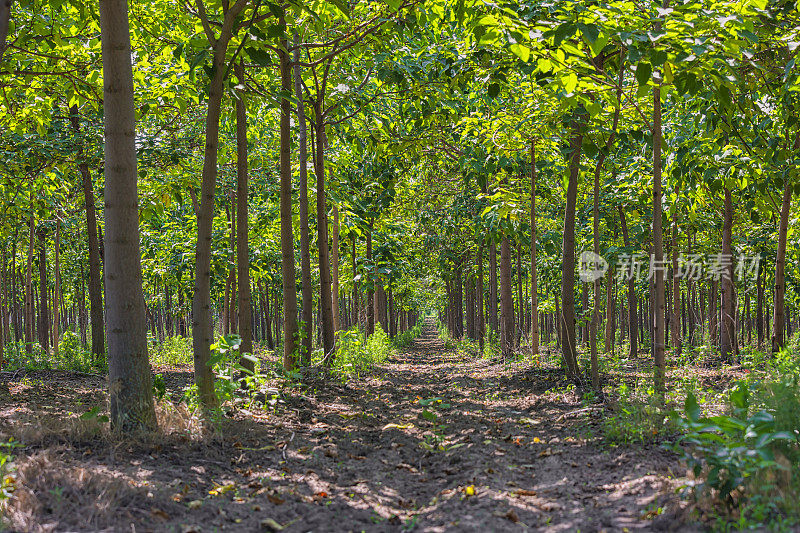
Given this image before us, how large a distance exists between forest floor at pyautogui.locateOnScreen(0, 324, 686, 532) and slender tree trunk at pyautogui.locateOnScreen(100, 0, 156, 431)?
0.31 m

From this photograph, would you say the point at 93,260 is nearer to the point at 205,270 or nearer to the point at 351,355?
the point at 351,355

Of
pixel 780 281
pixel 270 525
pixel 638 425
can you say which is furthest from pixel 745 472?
pixel 780 281

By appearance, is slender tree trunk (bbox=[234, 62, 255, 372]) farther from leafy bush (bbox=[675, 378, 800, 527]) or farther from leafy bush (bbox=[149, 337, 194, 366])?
leafy bush (bbox=[149, 337, 194, 366])

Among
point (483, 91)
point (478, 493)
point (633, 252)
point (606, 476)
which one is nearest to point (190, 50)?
point (478, 493)

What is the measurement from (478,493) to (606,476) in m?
0.89

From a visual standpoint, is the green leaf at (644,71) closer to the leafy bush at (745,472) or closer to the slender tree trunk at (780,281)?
the leafy bush at (745,472)

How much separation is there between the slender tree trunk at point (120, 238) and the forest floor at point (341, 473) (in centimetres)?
31

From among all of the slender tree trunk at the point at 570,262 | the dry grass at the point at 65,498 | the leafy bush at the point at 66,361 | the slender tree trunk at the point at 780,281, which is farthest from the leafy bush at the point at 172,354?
the slender tree trunk at the point at 780,281

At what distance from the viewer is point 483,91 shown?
1019 centimetres

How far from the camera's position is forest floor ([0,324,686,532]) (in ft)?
9.84

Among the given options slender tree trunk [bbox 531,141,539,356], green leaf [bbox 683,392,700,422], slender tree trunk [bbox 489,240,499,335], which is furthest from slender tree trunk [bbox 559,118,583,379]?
slender tree trunk [bbox 489,240,499,335]

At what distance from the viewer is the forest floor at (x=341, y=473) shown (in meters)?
3.00

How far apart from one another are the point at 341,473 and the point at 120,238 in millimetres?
2381

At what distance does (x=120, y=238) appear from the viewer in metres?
4.24
